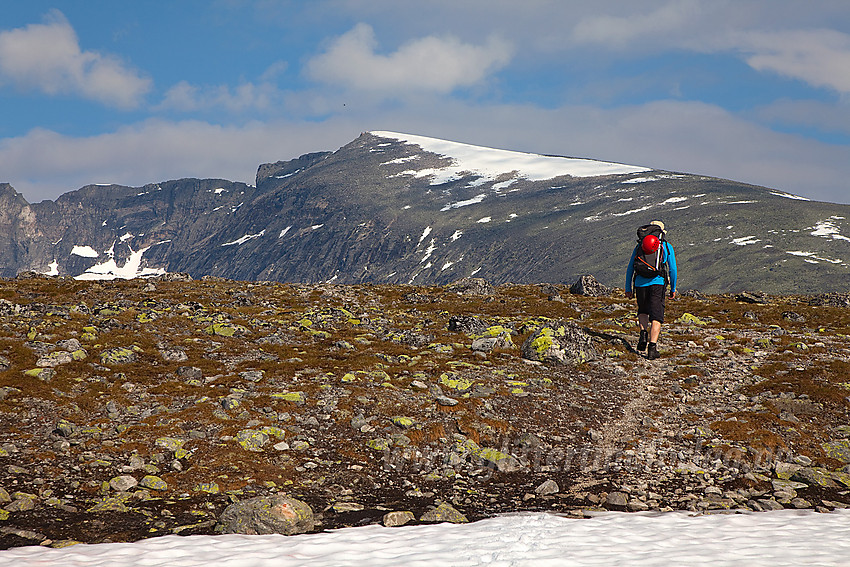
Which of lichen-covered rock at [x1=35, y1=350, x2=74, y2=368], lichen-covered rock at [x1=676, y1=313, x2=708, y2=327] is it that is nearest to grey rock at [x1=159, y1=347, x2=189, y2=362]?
lichen-covered rock at [x1=35, y1=350, x2=74, y2=368]

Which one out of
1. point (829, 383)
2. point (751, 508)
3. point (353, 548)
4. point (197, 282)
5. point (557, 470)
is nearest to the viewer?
point (353, 548)

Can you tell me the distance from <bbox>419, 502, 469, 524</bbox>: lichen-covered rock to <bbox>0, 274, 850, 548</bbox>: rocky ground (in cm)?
26

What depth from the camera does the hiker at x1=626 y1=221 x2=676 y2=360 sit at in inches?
719

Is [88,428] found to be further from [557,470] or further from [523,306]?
[523,306]

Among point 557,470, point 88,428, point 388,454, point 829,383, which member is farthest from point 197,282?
point 829,383

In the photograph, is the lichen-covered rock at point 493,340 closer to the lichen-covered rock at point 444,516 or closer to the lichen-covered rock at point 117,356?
the lichen-covered rock at point 444,516

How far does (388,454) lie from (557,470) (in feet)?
10.8

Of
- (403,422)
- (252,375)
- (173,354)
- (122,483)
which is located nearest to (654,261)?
(403,422)

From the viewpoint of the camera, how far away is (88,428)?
11.6 meters

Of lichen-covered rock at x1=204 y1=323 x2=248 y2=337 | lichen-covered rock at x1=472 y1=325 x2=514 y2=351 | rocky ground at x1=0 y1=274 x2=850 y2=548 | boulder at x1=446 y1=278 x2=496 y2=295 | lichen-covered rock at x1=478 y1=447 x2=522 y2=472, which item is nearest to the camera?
rocky ground at x1=0 y1=274 x2=850 y2=548

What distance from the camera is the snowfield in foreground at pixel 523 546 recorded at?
23.9 ft

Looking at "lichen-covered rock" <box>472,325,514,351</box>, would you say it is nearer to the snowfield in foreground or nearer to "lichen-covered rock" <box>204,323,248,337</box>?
"lichen-covered rock" <box>204,323,248,337</box>

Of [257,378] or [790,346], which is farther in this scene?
[790,346]

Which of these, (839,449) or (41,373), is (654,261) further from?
(41,373)
